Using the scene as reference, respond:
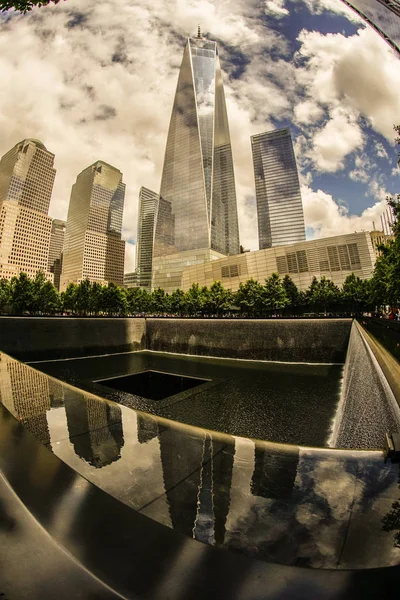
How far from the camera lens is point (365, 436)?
207 inches

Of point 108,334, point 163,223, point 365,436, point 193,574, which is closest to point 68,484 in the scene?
point 193,574

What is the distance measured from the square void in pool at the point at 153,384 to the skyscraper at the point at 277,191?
502ft

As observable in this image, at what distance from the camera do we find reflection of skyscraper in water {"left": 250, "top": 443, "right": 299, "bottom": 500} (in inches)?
102

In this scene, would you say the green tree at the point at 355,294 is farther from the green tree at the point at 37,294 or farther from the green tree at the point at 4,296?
the green tree at the point at 4,296

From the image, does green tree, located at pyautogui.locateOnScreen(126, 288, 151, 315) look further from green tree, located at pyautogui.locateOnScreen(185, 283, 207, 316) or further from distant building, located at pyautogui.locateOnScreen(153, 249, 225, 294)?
distant building, located at pyautogui.locateOnScreen(153, 249, 225, 294)

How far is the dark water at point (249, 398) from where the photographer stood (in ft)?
33.9

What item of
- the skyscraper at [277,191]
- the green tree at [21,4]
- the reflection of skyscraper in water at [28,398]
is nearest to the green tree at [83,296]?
the reflection of skyscraper in water at [28,398]

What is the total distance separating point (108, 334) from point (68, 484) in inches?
1255

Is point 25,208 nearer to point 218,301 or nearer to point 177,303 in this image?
point 177,303

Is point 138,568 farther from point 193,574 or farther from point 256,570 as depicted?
point 256,570

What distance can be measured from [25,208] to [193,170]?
322ft

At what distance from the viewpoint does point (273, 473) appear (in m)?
2.95

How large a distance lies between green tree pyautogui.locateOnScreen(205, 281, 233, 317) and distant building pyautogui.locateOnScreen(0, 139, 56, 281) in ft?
401

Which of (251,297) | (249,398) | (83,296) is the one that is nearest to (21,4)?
(249,398)
